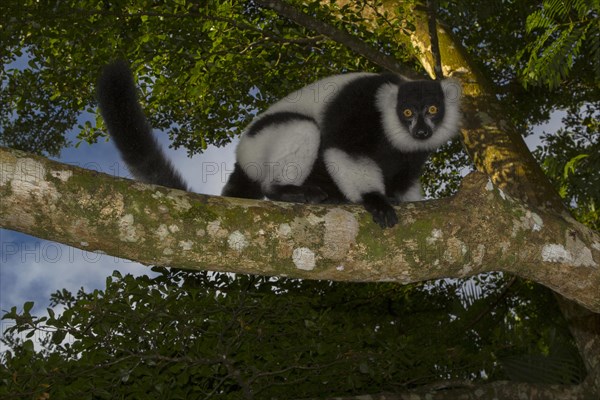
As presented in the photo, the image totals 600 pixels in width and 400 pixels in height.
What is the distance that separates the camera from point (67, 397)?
4031 millimetres

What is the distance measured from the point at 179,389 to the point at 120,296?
92cm

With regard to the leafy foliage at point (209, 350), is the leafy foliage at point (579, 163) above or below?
above

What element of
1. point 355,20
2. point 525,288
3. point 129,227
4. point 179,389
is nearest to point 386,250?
point 129,227

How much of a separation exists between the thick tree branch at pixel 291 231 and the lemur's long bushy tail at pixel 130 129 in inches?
24.7

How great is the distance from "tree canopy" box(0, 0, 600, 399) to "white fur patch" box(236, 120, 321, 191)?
3.19ft

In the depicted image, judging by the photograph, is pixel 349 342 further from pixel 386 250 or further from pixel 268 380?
pixel 386 250

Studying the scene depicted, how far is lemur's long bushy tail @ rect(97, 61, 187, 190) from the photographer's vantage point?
334cm

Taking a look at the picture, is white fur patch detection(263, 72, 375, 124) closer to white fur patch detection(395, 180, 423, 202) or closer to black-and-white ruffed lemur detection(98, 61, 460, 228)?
black-and-white ruffed lemur detection(98, 61, 460, 228)

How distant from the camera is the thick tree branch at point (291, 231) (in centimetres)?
278

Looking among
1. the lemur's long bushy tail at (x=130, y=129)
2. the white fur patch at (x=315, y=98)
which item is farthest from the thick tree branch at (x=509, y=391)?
the lemur's long bushy tail at (x=130, y=129)

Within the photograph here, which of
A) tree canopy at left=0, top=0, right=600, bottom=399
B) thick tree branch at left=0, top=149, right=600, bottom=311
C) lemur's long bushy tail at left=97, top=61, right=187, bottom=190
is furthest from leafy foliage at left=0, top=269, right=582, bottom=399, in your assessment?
thick tree branch at left=0, top=149, right=600, bottom=311

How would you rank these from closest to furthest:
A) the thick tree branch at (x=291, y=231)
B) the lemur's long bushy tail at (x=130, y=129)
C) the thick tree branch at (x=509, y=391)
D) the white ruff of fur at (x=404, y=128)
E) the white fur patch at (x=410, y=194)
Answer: the thick tree branch at (x=291, y=231) < the lemur's long bushy tail at (x=130, y=129) < the white ruff of fur at (x=404, y=128) < the white fur patch at (x=410, y=194) < the thick tree branch at (x=509, y=391)

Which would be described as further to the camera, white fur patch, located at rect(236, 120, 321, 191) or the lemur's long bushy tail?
white fur patch, located at rect(236, 120, 321, 191)

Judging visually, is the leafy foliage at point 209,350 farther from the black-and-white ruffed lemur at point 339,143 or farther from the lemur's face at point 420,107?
the lemur's face at point 420,107
